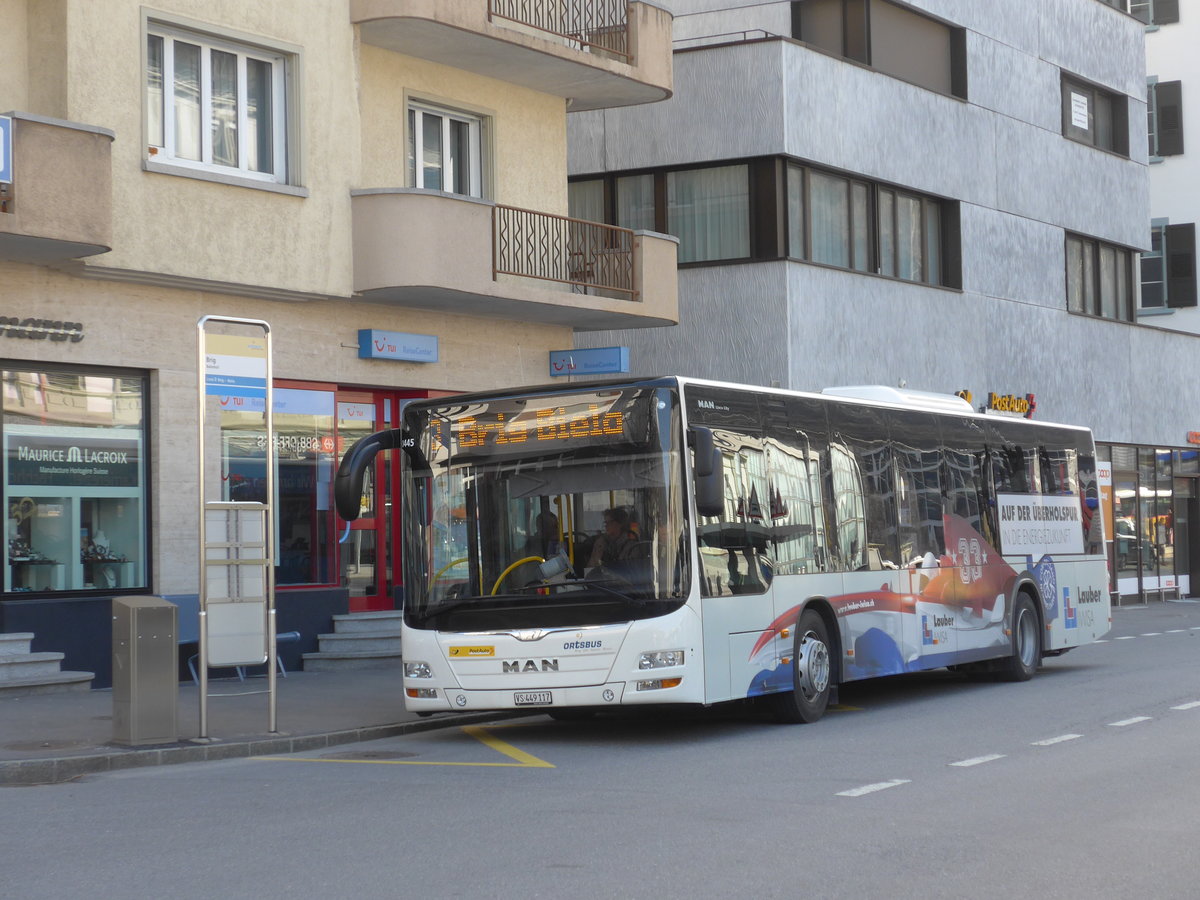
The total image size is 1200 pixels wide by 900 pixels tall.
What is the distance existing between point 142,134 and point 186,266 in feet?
4.61

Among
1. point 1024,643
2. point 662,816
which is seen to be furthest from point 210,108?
point 662,816

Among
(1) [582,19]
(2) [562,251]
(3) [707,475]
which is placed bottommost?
(3) [707,475]

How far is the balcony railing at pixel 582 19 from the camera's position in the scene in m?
21.6

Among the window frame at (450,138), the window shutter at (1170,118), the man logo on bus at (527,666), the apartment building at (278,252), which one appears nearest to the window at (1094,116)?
the window shutter at (1170,118)

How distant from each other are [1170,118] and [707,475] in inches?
1360

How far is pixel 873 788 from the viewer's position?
10359mm

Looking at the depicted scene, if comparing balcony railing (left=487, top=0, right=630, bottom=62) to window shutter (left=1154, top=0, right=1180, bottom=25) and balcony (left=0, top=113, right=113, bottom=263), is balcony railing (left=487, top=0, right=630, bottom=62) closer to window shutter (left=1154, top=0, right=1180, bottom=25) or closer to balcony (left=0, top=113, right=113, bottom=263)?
balcony (left=0, top=113, right=113, bottom=263)

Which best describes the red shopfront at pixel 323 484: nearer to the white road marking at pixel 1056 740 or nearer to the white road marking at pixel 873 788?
the white road marking at pixel 1056 740

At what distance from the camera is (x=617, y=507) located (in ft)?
42.6

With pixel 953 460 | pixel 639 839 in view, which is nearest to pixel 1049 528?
pixel 953 460

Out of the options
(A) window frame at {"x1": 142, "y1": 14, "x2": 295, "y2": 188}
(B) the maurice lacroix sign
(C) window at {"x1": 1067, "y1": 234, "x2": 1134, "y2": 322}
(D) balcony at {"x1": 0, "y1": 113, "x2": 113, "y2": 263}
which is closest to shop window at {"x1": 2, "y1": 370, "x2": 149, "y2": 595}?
(B) the maurice lacroix sign

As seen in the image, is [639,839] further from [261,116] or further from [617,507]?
[261,116]

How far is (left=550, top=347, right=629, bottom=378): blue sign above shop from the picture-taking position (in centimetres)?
2300

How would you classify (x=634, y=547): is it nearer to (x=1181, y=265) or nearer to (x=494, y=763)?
(x=494, y=763)
